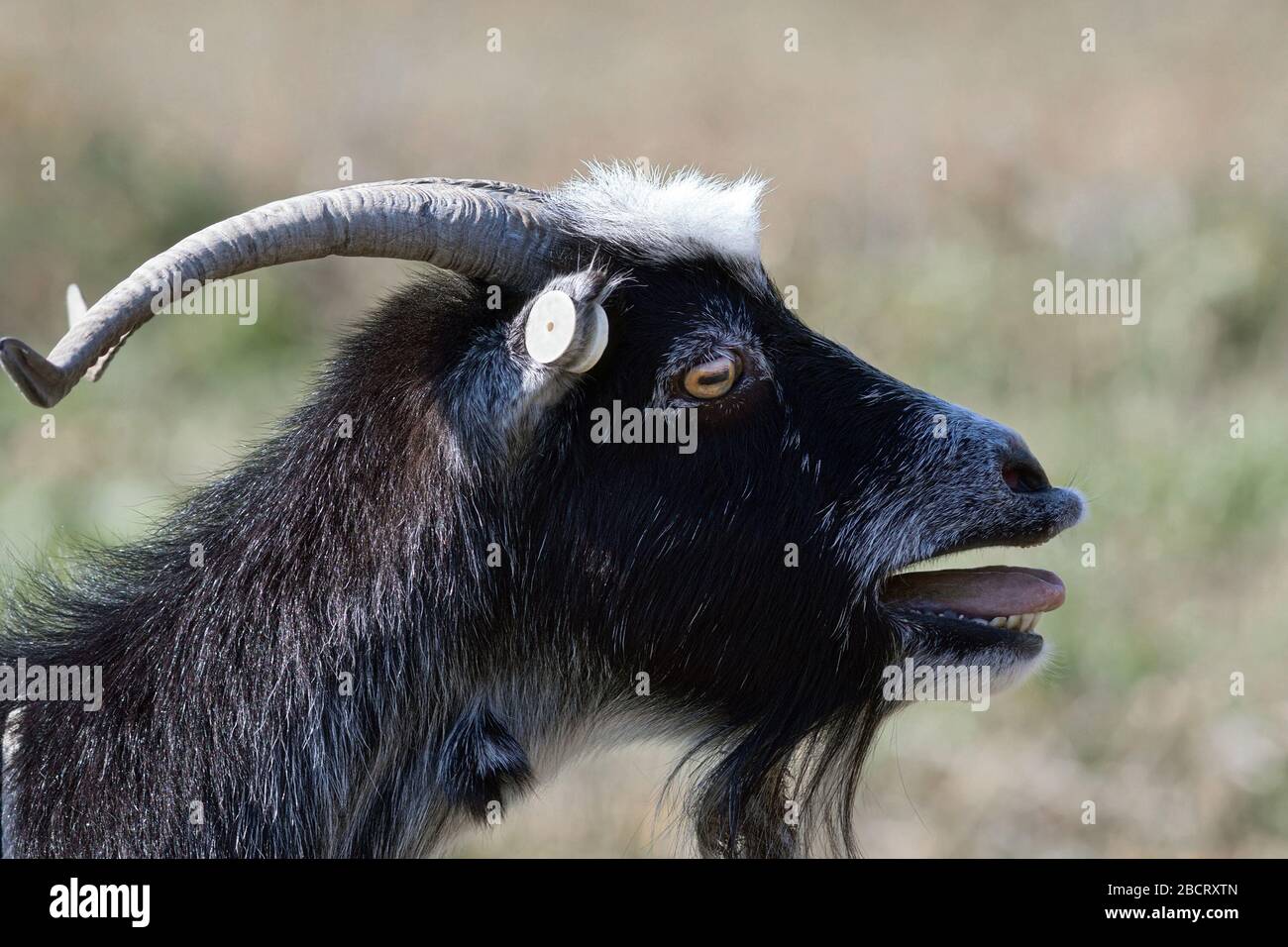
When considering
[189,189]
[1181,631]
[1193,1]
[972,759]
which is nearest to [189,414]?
[189,189]

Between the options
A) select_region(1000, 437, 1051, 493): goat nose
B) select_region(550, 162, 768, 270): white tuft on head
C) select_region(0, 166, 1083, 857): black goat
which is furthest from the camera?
select_region(1000, 437, 1051, 493): goat nose

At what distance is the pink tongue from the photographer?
13.4 ft

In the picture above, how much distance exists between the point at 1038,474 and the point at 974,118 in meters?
10.8

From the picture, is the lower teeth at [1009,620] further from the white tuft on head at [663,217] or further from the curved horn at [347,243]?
the curved horn at [347,243]

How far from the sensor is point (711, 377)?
3826mm

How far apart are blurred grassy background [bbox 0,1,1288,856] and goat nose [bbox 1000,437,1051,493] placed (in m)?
3.40

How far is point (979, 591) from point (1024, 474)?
1.15 feet

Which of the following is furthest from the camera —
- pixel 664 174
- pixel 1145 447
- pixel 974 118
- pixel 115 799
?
pixel 974 118

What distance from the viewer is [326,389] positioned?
4047mm

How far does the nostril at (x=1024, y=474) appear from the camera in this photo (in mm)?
4059

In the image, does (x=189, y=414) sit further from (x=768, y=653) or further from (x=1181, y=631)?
(x=768, y=653)

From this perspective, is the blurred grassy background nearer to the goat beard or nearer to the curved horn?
the goat beard

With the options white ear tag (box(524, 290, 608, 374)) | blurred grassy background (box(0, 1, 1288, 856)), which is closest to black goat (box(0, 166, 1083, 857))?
white ear tag (box(524, 290, 608, 374))

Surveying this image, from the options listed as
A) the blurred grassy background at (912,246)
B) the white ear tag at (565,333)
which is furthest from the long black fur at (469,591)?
the blurred grassy background at (912,246)
